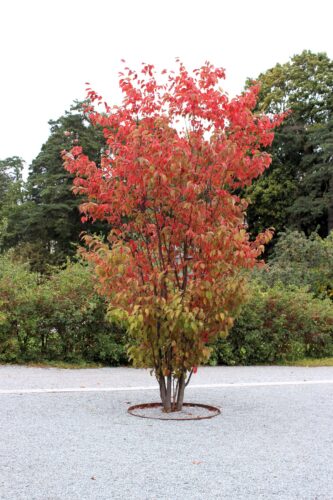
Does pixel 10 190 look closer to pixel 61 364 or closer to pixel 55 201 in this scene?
pixel 55 201

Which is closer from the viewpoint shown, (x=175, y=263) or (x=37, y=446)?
(x=37, y=446)

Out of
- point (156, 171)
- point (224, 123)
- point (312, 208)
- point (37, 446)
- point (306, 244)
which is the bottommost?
point (37, 446)

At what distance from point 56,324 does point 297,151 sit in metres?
33.9

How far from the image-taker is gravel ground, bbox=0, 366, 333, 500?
458cm

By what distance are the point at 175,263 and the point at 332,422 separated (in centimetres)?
251

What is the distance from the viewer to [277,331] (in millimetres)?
13234

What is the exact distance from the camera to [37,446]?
223 inches

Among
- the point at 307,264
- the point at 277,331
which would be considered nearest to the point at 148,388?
the point at 277,331

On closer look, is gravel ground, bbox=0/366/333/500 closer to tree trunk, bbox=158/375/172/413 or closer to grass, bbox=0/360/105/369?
tree trunk, bbox=158/375/172/413

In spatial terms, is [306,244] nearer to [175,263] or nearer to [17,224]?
[175,263]

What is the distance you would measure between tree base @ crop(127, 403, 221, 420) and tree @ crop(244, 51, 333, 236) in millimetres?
32732

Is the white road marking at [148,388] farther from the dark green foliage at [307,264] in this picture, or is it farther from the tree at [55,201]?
the tree at [55,201]

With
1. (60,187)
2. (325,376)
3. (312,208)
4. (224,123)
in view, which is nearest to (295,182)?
(312,208)

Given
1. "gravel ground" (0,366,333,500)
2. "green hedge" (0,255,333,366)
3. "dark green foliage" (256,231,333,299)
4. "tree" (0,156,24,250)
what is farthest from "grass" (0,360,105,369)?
"tree" (0,156,24,250)
